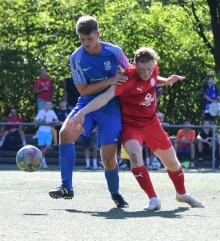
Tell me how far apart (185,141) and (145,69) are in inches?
424

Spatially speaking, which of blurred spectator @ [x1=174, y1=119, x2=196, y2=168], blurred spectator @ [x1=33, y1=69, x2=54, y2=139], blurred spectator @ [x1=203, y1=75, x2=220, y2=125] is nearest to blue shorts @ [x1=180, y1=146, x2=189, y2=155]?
blurred spectator @ [x1=174, y1=119, x2=196, y2=168]

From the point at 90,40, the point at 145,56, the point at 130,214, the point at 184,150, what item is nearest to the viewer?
the point at 130,214

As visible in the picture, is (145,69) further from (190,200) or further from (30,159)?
(30,159)

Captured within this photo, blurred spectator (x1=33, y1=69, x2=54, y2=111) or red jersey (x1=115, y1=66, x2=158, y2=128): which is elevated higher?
blurred spectator (x1=33, y1=69, x2=54, y2=111)

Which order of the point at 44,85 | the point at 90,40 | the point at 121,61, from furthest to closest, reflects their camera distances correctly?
the point at 44,85
the point at 121,61
the point at 90,40

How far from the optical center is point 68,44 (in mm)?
23078

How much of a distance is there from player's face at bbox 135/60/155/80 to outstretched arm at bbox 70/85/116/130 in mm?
367

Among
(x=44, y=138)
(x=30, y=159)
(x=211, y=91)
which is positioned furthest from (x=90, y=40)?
(x=211, y=91)

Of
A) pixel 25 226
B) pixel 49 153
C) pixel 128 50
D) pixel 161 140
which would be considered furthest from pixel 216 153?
pixel 25 226

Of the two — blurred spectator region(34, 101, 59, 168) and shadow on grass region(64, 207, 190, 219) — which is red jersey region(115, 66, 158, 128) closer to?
shadow on grass region(64, 207, 190, 219)

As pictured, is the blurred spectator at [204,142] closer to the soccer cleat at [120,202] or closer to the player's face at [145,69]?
the soccer cleat at [120,202]

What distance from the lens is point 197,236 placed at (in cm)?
598

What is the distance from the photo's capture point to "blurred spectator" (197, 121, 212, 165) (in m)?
18.3

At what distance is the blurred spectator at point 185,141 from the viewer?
18562 millimetres
